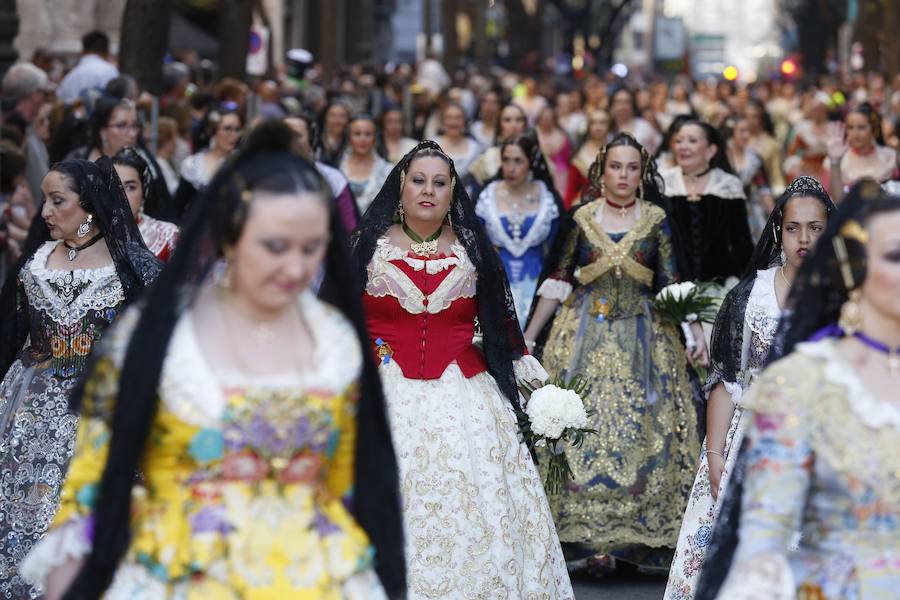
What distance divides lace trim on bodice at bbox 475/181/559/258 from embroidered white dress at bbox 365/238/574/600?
3881 mm

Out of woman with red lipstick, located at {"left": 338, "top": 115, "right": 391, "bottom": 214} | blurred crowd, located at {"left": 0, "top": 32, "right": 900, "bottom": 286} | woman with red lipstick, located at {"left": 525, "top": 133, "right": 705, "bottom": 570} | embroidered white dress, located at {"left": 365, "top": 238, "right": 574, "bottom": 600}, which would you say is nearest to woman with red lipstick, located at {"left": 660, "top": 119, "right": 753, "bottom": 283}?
blurred crowd, located at {"left": 0, "top": 32, "right": 900, "bottom": 286}

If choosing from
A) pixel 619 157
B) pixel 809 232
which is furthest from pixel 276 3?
pixel 809 232

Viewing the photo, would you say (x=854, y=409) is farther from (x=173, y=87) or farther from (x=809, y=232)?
(x=173, y=87)

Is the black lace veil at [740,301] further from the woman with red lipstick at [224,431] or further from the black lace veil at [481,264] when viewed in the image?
the woman with red lipstick at [224,431]

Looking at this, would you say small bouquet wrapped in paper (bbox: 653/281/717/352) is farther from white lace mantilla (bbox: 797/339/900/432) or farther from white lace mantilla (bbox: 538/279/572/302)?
white lace mantilla (bbox: 797/339/900/432)

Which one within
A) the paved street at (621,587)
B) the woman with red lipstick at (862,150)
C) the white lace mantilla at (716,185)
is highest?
the woman with red lipstick at (862,150)

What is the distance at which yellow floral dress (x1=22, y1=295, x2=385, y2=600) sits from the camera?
441 cm

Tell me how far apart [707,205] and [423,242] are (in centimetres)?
433

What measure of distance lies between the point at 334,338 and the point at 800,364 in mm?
1143

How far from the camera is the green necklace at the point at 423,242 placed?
7.76 meters

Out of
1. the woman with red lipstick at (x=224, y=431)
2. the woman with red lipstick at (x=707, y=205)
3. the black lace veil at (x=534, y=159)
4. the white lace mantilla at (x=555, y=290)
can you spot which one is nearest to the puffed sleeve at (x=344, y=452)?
the woman with red lipstick at (x=224, y=431)

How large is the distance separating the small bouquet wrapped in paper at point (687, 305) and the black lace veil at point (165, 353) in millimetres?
4492

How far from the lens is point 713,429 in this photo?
7.09 metres

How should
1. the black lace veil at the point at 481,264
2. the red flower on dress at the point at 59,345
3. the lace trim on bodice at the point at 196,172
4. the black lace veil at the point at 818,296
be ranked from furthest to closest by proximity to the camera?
the lace trim on bodice at the point at 196,172, the black lace veil at the point at 481,264, the red flower on dress at the point at 59,345, the black lace veil at the point at 818,296
